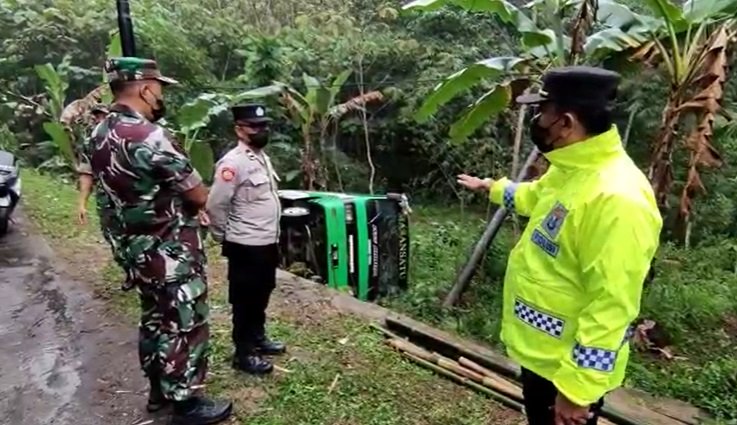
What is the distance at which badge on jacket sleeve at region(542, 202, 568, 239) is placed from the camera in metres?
1.79

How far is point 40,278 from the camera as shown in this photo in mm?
5066

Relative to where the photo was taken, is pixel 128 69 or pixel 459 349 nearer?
pixel 128 69

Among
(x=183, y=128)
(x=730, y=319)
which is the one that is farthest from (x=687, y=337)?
(x=183, y=128)

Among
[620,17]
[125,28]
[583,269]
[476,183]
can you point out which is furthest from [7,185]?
[583,269]

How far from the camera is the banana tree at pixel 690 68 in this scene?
3826 millimetres

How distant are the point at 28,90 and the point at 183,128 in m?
5.48

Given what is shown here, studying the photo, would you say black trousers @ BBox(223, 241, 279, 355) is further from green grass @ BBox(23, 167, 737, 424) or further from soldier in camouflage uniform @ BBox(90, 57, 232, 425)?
soldier in camouflage uniform @ BBox(90, 57, 232, 425)

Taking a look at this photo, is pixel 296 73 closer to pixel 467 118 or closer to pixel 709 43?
pixel 467 118

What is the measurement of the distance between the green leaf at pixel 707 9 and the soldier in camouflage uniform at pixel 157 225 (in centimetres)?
326

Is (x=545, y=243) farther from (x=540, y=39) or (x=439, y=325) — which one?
(x=439, y=325)

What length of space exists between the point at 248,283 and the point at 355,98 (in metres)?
6.43

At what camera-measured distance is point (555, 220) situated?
181 cm

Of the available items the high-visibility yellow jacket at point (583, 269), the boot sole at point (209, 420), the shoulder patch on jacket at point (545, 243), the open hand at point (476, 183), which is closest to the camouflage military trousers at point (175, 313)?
the boot sole at point (209, 420)

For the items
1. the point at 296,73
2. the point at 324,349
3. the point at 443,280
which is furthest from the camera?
the point at 296,73
